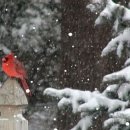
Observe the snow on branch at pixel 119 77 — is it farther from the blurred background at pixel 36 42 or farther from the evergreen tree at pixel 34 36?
the evergreen tree at pixel 34 36

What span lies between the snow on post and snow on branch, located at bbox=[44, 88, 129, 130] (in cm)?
121

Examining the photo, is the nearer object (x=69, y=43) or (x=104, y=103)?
(x=104, y=103)

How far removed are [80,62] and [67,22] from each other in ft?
2.76

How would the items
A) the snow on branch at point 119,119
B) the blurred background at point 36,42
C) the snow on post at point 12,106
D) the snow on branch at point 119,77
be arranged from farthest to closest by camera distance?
the blurred background at point 36,42 < the snow on branch at point 119,77 < the snow on branch at point 119,119 < the snow on post at point 12,106

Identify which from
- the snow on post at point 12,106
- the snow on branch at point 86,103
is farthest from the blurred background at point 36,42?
the snow on post at point 12,106

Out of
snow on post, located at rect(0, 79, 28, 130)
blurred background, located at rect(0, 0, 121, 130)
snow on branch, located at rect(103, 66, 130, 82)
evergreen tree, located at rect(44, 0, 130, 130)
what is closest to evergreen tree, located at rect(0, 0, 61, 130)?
blurred background, located at rect(0, 0, 121, 130)

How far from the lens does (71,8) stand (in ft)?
29.5

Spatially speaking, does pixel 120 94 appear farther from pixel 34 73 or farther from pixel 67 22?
pixel 34 73

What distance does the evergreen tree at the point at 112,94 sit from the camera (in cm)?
460

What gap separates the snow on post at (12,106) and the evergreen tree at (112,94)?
105cm

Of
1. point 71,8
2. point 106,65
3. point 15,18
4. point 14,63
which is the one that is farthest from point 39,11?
point 14,63

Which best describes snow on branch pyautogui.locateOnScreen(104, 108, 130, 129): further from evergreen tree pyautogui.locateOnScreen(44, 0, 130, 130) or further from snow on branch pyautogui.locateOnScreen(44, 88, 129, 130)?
snow on branch pyautogui.locateOnScreen(44, 88, 129, 130)

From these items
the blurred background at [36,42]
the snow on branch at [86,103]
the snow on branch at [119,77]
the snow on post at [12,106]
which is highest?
the blurred background at [36,42]

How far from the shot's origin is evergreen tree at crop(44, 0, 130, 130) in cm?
460
